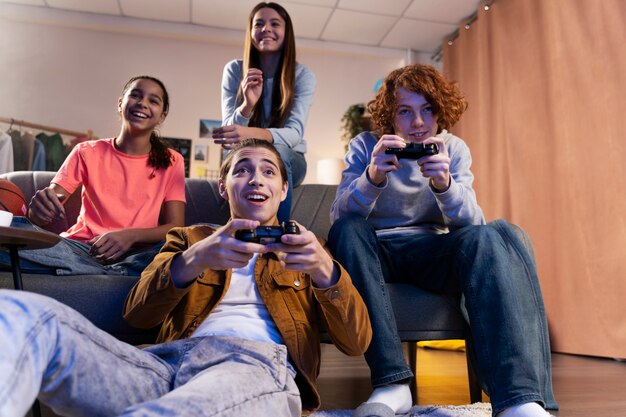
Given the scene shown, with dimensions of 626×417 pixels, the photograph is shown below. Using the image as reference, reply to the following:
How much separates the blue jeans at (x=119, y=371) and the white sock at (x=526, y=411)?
0.41 m

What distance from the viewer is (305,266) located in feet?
2.93

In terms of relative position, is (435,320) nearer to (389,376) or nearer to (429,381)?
(389,376)

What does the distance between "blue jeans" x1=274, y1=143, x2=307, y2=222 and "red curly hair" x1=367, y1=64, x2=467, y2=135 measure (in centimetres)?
30

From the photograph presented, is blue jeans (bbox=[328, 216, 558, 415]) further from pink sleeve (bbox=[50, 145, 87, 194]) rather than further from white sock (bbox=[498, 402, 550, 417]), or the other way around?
pink sleeve (bbox=[50, 145, 87, 194])

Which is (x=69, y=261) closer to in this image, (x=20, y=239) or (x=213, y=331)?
(x=20, y=239)

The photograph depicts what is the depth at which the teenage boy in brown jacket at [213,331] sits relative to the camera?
62 centimetres

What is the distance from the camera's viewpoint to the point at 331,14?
156 inches

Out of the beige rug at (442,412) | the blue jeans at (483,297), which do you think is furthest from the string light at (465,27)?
the beige rug at (442,412)

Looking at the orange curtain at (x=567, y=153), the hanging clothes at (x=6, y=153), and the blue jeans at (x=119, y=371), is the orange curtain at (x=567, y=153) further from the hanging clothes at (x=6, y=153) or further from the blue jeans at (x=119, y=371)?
the hanging clothes at (x=6, y=153)

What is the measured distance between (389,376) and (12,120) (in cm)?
359

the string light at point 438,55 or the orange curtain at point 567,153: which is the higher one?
the string light at point 438,55

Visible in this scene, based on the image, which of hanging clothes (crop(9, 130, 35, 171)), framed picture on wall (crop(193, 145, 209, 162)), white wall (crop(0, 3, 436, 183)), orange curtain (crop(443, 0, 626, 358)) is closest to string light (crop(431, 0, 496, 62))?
orange curtain (crop(443, 0, 626, 358))

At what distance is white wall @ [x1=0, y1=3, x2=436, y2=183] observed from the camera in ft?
13.2

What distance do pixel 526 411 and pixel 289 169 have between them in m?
0.96
